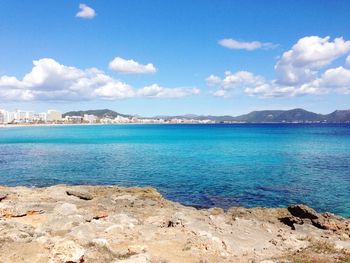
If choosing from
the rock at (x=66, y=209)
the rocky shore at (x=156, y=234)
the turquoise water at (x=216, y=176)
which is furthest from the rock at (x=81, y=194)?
the turquoise water at (x=216, y=176)

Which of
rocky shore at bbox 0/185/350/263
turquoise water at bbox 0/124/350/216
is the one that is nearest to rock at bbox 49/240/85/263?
rocky shore at bbox 0/185/350/263

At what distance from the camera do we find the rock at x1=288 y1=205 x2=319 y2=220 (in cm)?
3228

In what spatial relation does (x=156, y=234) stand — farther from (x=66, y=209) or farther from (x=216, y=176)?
(x=216, y=176)

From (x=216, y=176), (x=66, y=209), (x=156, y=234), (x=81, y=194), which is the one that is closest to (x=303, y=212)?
(x=156, y=234)

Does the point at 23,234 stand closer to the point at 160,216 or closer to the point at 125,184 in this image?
the point at 160,216

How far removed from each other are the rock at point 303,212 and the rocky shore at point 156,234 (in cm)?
9

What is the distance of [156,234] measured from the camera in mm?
24969

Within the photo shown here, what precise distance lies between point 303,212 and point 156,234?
15.0 m

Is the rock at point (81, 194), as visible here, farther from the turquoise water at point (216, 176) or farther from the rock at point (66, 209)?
the turquoise water at point (216, 176)

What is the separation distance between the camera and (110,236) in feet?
78.3

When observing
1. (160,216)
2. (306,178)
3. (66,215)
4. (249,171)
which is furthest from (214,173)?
(66,215)

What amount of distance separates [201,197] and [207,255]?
2510 centimetres

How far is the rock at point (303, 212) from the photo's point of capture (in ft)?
106

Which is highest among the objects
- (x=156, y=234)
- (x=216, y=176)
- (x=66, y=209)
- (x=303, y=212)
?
(x=66, y=209)
